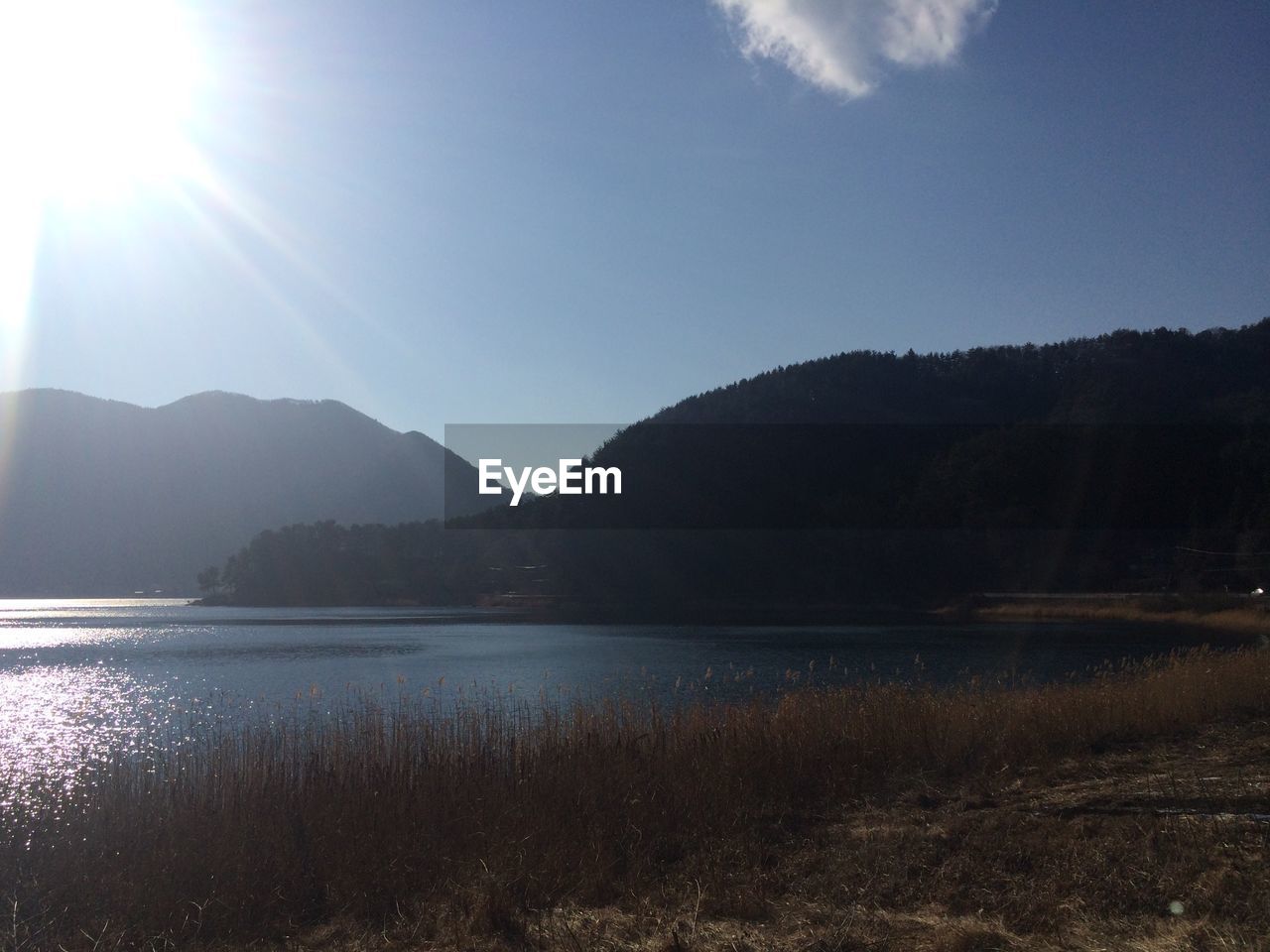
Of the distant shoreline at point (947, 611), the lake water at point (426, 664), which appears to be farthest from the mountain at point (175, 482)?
the lake water at point (426, 664)

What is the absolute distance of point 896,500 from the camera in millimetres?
79438

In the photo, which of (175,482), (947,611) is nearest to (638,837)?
(947,611)

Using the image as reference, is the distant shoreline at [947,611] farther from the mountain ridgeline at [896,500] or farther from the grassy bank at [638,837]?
the grassy bank at [638,837]

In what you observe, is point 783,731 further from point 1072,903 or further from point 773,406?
point 773,406

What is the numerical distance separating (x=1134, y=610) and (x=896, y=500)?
1173 inches

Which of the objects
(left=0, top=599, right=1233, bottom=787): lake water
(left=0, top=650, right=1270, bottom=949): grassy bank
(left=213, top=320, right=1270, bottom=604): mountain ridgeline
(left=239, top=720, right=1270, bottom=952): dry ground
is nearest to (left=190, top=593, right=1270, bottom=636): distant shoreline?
(left=213, top=320, right=1270, bottom=604): mountain ridgeline

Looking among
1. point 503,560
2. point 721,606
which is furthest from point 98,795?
point 503,560

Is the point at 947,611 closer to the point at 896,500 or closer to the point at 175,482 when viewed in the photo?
the point at 896,500

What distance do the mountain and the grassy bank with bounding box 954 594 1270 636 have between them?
81.5m

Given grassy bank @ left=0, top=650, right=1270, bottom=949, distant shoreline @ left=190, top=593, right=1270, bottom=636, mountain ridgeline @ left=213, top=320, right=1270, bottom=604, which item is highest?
mountain ridgeline @ left=213, top=320, right=1270, bottom=604

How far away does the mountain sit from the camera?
124 meters

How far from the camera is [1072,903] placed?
15.4 ft

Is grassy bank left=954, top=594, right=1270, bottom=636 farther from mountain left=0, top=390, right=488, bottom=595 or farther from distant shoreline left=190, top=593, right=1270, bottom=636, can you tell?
mountain left=0, top=390, right=488, bottom=595

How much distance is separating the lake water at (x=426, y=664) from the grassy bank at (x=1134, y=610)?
328cm
